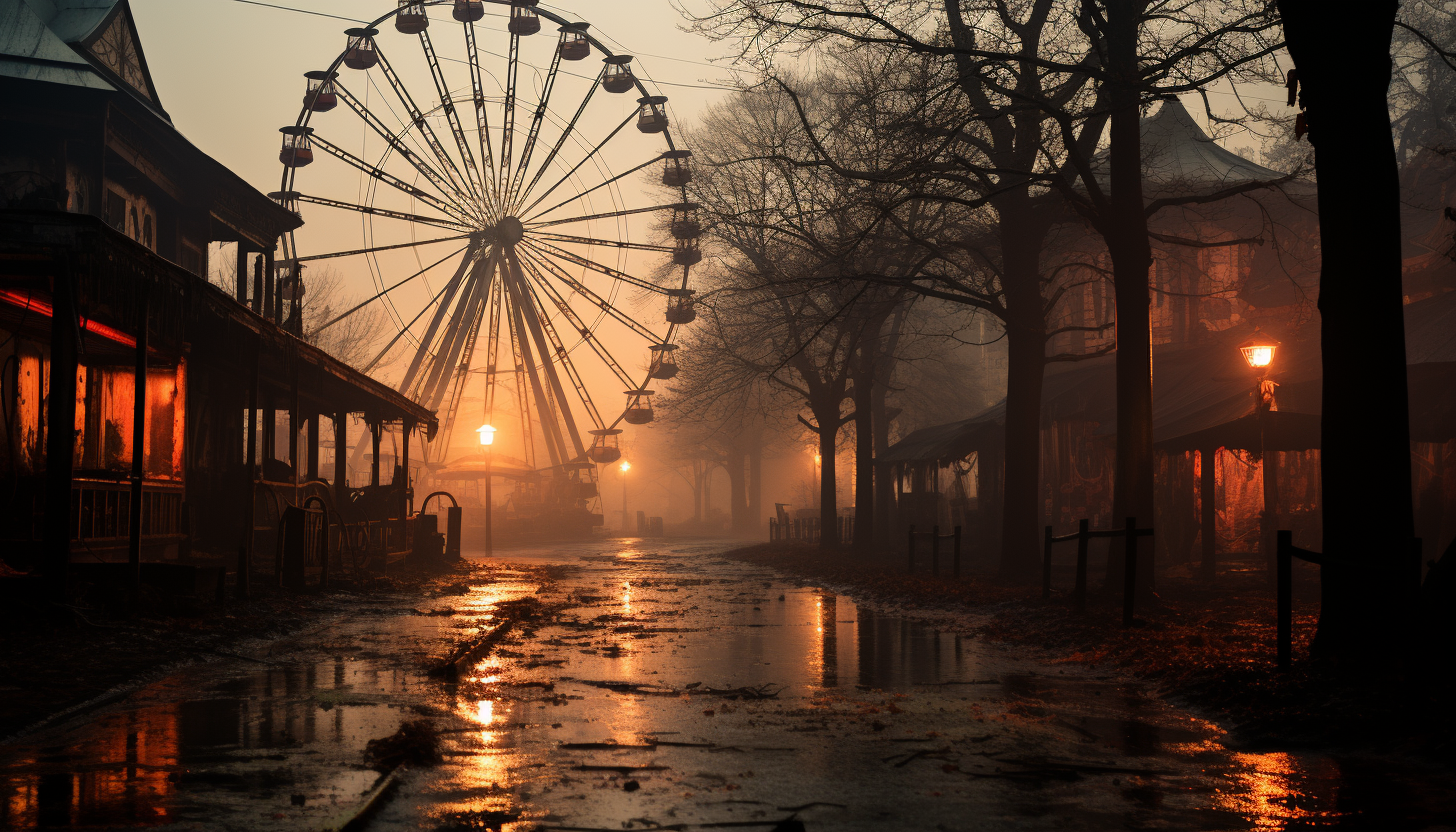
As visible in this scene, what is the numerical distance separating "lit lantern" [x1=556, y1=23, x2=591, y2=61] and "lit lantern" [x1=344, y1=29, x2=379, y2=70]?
638 cm

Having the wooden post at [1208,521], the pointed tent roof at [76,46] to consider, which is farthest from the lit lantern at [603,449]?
the wooden post at [1208,521]

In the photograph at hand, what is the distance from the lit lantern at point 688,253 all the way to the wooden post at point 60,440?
32.4 metres

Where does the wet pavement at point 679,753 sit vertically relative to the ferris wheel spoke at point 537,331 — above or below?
below

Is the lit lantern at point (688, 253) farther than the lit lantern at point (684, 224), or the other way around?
the lit lantern at point (688, 253)

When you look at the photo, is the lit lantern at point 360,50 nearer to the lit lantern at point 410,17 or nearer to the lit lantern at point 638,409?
the lit lantern at point 410,17

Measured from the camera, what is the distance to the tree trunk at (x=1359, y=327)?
879 cm

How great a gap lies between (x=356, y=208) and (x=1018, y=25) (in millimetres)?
30123

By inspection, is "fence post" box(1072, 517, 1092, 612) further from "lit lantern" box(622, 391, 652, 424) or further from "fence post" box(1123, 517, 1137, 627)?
"lit lantern" box(622, 391, 652, 424)

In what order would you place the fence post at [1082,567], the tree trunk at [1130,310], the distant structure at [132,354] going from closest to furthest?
the distant structure at [132,354] → the fence post at [1082,567] → the tree trunk at [1130,310]

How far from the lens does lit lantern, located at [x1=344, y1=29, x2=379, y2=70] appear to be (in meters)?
40.4

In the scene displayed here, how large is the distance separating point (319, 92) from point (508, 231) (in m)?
8.24

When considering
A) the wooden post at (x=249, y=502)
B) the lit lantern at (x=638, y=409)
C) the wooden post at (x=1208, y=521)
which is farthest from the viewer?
the lit lantern at (x=638, y=409)

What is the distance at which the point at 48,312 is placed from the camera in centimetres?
1532

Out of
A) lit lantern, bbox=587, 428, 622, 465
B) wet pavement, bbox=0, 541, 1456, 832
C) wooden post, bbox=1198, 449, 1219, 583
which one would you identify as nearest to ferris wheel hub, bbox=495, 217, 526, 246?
lit lantern, bbox=587, 428, 622, 465
